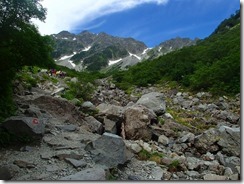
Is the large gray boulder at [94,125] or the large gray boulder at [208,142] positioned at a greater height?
the large gray boulder at [94,125]

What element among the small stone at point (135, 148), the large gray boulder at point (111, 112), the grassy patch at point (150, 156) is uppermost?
the large gray boulder at point (111, 112)

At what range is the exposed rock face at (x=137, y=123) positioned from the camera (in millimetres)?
9812

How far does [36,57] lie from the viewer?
8852 mm

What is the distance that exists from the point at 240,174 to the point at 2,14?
569 cm

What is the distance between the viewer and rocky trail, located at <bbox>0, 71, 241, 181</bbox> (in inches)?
271

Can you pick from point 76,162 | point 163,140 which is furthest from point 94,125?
point 76,162

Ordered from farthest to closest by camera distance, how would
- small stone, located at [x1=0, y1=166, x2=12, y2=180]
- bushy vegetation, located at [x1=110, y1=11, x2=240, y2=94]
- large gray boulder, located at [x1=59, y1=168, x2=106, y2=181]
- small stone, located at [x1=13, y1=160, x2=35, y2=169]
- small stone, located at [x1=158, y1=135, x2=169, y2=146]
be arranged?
bushy vegetation, located at [x1=110, y1=11, x2=240, y2=94], small stone, located at [x1=158, y1=135, x2=169, y2=146], small stone, located at [x1=13, y1=160, x2=35, y2=169], small stone, located at [x1=0, y1=166, x2=12, y2=180], large gray boulder, located at [x1=59, y1=168, x2=106, y2=181]

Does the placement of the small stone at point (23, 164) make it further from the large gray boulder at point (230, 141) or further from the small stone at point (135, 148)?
the large gray boulder at point (230, 141)

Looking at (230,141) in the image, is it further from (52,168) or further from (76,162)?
(52,168)

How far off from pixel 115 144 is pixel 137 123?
8.20 feet

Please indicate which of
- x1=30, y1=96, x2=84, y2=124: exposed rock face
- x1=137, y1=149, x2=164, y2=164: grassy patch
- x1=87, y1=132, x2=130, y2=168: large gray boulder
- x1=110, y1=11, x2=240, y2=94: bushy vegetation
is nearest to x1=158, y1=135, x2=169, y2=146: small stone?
x1=137, y1=149, x2=164, y2=164: grassy patch

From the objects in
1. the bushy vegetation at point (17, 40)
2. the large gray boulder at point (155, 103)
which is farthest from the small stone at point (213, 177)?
the large gray boulder at point (155, 103)

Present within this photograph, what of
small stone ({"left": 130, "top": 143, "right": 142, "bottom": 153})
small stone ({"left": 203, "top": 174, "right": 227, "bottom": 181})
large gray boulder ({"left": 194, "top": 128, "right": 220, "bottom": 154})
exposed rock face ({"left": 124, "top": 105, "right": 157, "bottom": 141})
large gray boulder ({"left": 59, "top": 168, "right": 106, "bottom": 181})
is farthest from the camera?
exposed rock face ({"left": 124, "top": 105, "right": 157, "bottom": 141})

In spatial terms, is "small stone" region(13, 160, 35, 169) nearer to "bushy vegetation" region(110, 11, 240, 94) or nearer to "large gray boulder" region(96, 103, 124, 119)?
"large gray boulder" region(96, 103, 124, 119)
